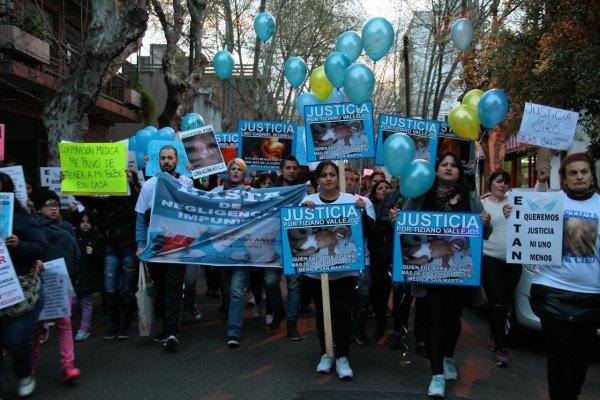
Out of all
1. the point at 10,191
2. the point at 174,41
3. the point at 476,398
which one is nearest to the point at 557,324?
the point at 476,398

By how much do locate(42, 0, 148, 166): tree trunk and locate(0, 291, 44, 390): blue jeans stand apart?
591cm

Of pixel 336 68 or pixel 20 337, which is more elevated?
pixel 336 68

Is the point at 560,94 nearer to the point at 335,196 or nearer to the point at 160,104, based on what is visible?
the point at 335,196

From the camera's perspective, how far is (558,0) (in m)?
10.6

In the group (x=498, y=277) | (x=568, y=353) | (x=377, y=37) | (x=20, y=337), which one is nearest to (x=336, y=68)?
(x=377, y=37)

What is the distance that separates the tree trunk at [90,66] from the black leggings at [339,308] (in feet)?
20.2

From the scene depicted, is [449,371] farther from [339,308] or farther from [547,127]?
[547,127]

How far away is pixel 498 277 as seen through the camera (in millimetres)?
5902

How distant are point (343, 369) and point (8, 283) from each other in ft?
8.77

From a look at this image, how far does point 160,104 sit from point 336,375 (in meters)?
27.2

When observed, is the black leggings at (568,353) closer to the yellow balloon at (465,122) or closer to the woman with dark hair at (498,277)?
the woman with dark hair at (498,277)

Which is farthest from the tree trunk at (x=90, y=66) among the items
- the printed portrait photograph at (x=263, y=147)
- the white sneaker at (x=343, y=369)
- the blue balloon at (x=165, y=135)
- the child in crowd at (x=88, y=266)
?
the white sneaker at (x=343, y=369)

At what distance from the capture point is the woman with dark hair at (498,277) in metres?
5.86

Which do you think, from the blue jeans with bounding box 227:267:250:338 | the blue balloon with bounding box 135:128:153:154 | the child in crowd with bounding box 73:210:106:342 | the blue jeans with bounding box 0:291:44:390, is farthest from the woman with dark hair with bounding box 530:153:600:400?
the blue balloon with bounding box 135:128:153:154
